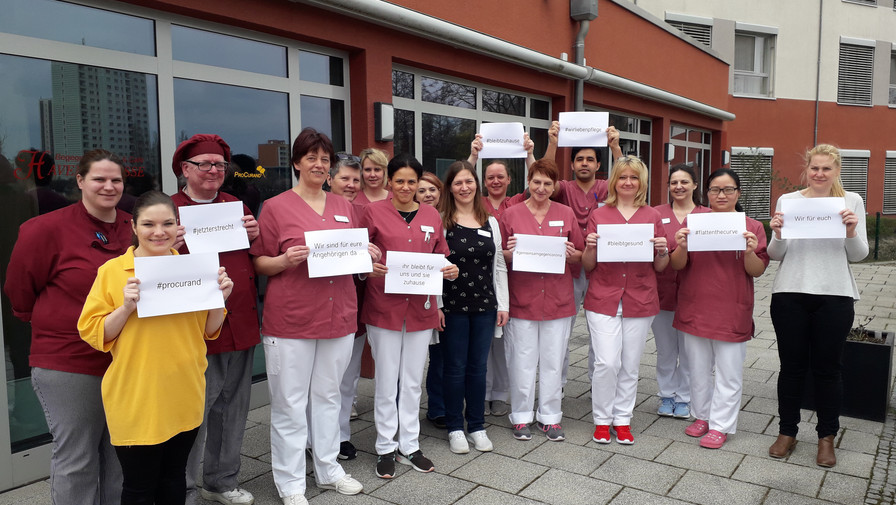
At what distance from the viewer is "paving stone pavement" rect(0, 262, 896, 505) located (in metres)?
3.75

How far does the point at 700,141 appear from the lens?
1484 cm

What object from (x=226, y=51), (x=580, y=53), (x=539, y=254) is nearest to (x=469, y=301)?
(x=539, y=254)

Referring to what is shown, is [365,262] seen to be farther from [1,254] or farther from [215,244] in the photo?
[1,254]

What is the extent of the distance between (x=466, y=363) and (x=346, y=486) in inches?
45.4

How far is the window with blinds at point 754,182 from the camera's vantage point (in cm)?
1789

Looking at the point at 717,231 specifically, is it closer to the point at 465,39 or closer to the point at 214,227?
the point at 214,227

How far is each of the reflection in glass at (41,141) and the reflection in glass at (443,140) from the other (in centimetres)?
331

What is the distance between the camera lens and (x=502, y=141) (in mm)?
5266

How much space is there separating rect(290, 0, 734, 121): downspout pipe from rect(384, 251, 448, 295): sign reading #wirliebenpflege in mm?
2446

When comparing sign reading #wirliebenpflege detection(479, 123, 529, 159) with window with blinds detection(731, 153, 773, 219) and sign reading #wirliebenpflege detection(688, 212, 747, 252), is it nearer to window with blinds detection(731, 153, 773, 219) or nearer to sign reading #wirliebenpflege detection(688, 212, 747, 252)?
sign reading #wirliebenpflege detection(688, 212, 747, 252)

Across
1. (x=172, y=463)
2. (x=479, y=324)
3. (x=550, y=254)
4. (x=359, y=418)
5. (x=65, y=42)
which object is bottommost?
(x=359, y=418)

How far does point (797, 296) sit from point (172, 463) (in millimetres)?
3733

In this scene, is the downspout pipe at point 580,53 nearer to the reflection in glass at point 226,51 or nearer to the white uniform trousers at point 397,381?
the reflection in glass at point 226,51

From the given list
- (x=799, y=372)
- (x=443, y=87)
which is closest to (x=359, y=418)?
(x=799, y=372)
